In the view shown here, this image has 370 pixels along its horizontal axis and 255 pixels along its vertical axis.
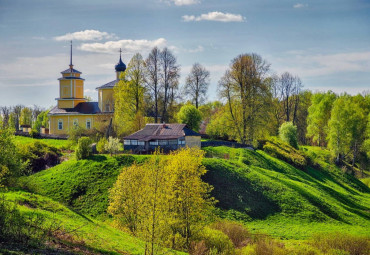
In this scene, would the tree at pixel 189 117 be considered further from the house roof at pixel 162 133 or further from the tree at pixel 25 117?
the tree at pixel 25 117

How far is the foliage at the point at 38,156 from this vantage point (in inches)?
1465

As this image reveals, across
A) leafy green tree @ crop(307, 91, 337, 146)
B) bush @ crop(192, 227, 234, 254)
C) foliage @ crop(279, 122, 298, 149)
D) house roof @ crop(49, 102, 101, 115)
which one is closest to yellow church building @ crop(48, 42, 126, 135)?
house roof @ crop(49, 102, 101, 115)

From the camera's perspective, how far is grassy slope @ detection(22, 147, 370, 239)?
29.3 meters

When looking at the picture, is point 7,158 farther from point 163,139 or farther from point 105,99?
point 105,99

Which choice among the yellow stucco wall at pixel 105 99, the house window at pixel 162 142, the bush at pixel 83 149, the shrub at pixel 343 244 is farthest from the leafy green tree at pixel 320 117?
the shrub at pixel 343 244

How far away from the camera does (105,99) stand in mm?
55125

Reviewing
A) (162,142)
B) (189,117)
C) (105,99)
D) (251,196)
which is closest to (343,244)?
(251,196)

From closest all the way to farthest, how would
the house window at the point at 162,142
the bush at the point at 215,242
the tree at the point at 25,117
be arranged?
1. the bush at the point at 215,242
2. the house window at the point at 162,142
3. the tree at the point at 25,117

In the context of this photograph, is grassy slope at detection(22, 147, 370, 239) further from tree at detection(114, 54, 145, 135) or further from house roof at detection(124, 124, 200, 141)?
tree at detection(114, 54, 145, 135)

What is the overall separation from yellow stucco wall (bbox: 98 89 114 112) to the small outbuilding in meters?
15.4

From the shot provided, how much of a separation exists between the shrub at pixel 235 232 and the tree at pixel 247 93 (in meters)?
25.3

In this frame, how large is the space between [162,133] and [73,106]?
2135cm

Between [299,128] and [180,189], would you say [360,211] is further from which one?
[299,128]

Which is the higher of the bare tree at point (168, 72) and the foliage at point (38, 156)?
the bare tree at point (168, 72)
